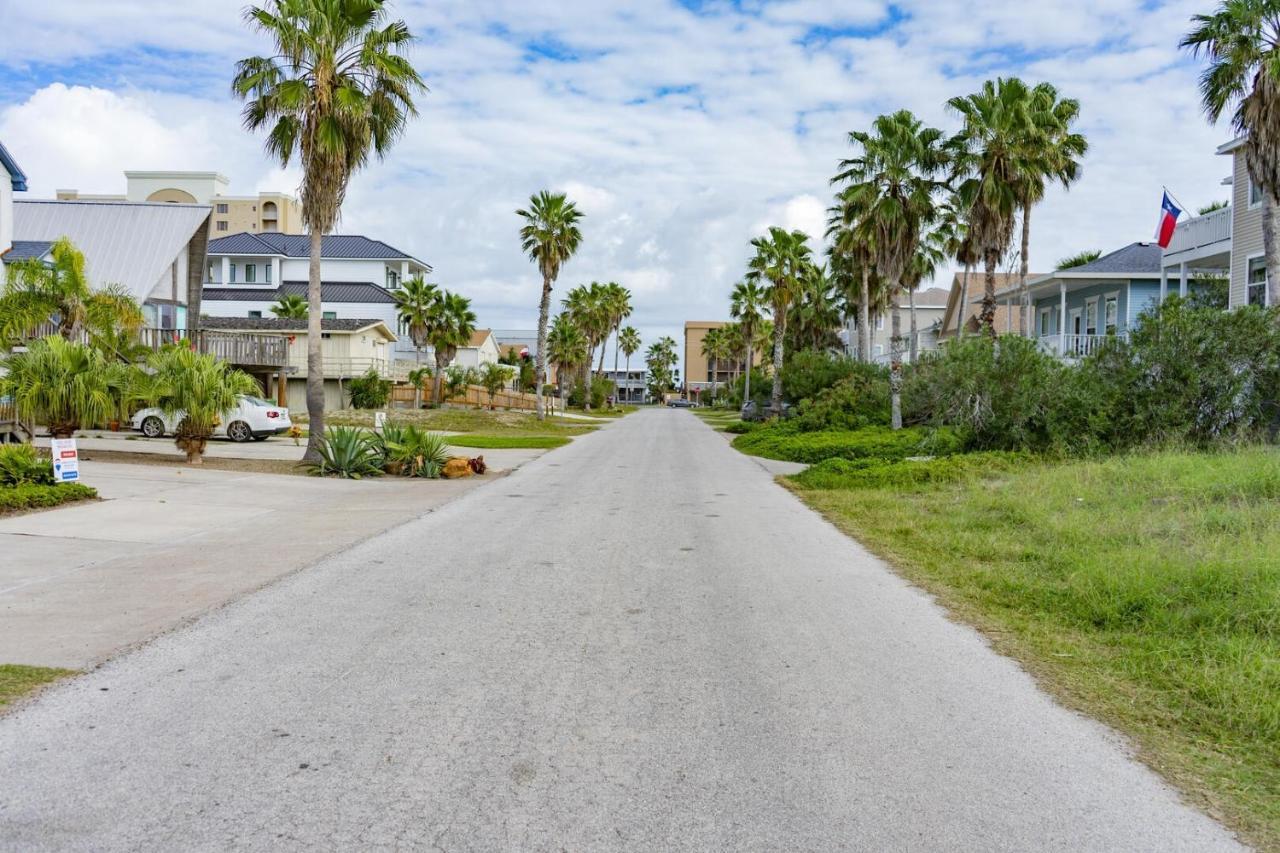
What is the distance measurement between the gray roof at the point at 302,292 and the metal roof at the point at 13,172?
40.6 metres

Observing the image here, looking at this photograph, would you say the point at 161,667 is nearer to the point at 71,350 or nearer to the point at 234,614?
the point at 234,614

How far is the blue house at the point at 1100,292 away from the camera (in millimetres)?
35094

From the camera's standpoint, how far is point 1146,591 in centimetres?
833

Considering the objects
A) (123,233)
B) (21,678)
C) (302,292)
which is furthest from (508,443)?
(302,292)

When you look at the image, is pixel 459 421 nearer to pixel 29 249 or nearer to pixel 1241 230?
pixel 29 249

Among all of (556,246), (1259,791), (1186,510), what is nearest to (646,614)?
(1259,791)

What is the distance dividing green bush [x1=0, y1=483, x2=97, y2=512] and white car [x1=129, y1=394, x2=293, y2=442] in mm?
15452

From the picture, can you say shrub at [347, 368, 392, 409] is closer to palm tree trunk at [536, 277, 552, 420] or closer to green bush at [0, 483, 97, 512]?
palm tree trunk at [536, 277, 552, 420]

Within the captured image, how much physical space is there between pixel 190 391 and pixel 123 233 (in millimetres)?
18917

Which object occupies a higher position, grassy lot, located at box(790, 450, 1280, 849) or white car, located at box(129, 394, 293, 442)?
white car, located at box(129, 394, 293, 442)

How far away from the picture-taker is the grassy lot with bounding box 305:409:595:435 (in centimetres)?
4609

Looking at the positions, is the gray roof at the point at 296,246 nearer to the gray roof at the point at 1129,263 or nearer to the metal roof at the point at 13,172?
the metal roof at the point at 13,172

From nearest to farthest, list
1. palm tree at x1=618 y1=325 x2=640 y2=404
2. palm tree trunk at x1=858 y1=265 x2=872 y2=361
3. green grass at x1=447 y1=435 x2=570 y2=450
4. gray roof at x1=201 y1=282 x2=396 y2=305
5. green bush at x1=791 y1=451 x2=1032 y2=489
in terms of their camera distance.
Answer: green bush at x1=791 y1=451 x2=1032 y2=489
green grass at x1=447 y1=435 x2=570 y2=450
palm tree trunk at x1=858 y1=265 x2=872 y2=361
gray roof at x1=201 y1=282 x2=396 y2=305
palm tree at x1=618 y1=325 x2=640 y2=404

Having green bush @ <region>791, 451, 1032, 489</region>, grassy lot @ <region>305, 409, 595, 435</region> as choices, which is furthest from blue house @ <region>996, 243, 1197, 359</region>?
grassy lot @ <region>305, 409, 595, 435</region>
